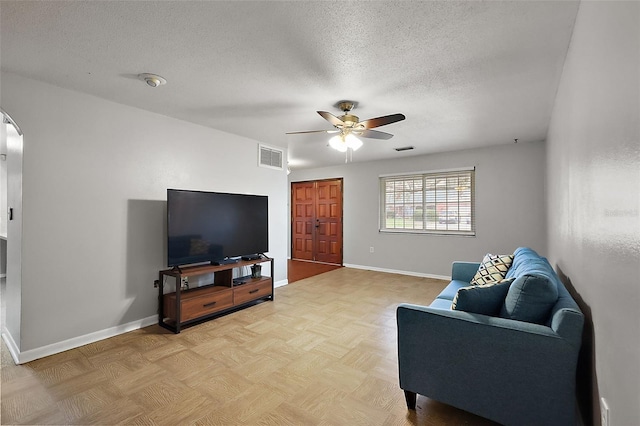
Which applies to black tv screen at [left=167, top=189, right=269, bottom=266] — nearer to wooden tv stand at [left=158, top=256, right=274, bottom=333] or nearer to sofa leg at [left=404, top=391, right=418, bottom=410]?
wooden tv stand at [left=158, top=256, right=274, bottom=333]

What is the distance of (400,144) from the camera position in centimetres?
476

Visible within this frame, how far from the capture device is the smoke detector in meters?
2.42

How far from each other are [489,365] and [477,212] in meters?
4.06

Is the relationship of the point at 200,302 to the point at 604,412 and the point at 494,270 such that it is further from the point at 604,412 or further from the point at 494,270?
the point at 604,412

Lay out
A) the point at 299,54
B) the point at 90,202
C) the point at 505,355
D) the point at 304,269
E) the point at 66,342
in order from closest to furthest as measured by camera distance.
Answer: the point at 505,355, the point at 299,54, the point at 66,342, the point at 90,202, the point at 304,269

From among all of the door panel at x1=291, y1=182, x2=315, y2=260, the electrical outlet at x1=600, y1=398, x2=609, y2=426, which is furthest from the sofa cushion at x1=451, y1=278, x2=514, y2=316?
the door panel at x1=291, y1=182, x2=315, y2=260

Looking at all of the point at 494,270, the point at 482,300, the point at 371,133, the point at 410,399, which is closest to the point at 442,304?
the point at 494,270

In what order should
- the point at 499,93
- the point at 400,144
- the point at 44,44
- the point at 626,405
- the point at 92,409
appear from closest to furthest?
the point at 626,405
the point at 92,409
the point at 44,44
the point at 499,93
the point at 400,144

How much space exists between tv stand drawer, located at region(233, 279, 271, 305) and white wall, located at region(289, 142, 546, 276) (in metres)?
2.94

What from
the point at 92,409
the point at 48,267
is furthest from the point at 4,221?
the point at 92,409

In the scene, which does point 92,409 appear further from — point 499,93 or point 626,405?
point 499,93

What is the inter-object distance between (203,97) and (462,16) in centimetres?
227

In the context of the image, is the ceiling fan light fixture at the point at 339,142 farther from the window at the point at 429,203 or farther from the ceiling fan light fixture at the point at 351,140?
the window at the point at 429,203

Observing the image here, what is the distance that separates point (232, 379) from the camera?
2174 millimetres
